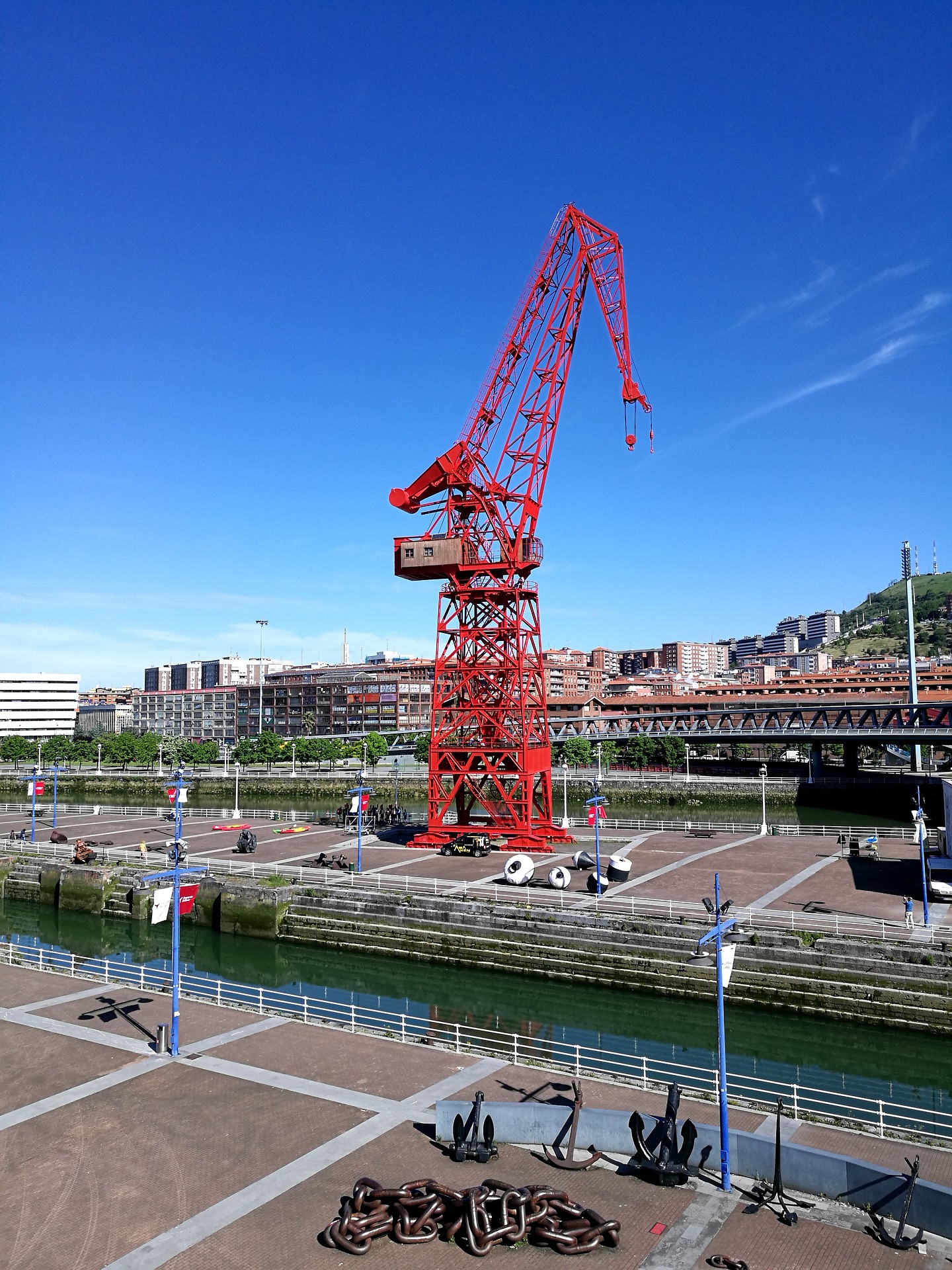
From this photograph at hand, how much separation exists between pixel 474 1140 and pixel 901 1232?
699 cm

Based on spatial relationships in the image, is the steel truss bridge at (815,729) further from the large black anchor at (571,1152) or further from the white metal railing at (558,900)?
the large black anchor at (571,1152)

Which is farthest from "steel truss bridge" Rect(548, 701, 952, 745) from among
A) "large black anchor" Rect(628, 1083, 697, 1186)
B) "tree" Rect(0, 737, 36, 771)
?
"tree" Rect(0, 737, 36, 771)

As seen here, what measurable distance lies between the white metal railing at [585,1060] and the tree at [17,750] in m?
124

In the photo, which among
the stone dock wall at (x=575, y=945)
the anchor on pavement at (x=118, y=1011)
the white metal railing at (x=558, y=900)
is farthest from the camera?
the white metal railing at (x=558, y=900)

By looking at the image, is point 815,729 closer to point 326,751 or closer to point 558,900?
point 326,751

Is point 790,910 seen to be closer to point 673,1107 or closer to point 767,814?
point 673,1107

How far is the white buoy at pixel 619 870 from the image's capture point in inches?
1665

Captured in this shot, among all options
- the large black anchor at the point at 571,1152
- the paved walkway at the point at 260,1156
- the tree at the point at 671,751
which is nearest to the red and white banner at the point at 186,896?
the paved walkway at the point at 260,1156

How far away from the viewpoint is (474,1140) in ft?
52.0

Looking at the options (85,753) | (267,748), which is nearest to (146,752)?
(267,748)

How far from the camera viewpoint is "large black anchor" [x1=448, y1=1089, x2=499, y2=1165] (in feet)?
51.6

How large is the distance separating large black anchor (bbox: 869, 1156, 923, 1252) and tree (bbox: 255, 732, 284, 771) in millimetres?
117087

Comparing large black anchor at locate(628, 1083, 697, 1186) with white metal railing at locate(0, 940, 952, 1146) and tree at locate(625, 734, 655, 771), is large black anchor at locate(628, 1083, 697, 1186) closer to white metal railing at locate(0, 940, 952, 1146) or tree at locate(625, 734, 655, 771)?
white metal railing at locate(0, 940, 952, 1146)

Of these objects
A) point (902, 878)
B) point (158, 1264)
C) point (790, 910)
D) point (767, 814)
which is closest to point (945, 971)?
point (790, 910)
